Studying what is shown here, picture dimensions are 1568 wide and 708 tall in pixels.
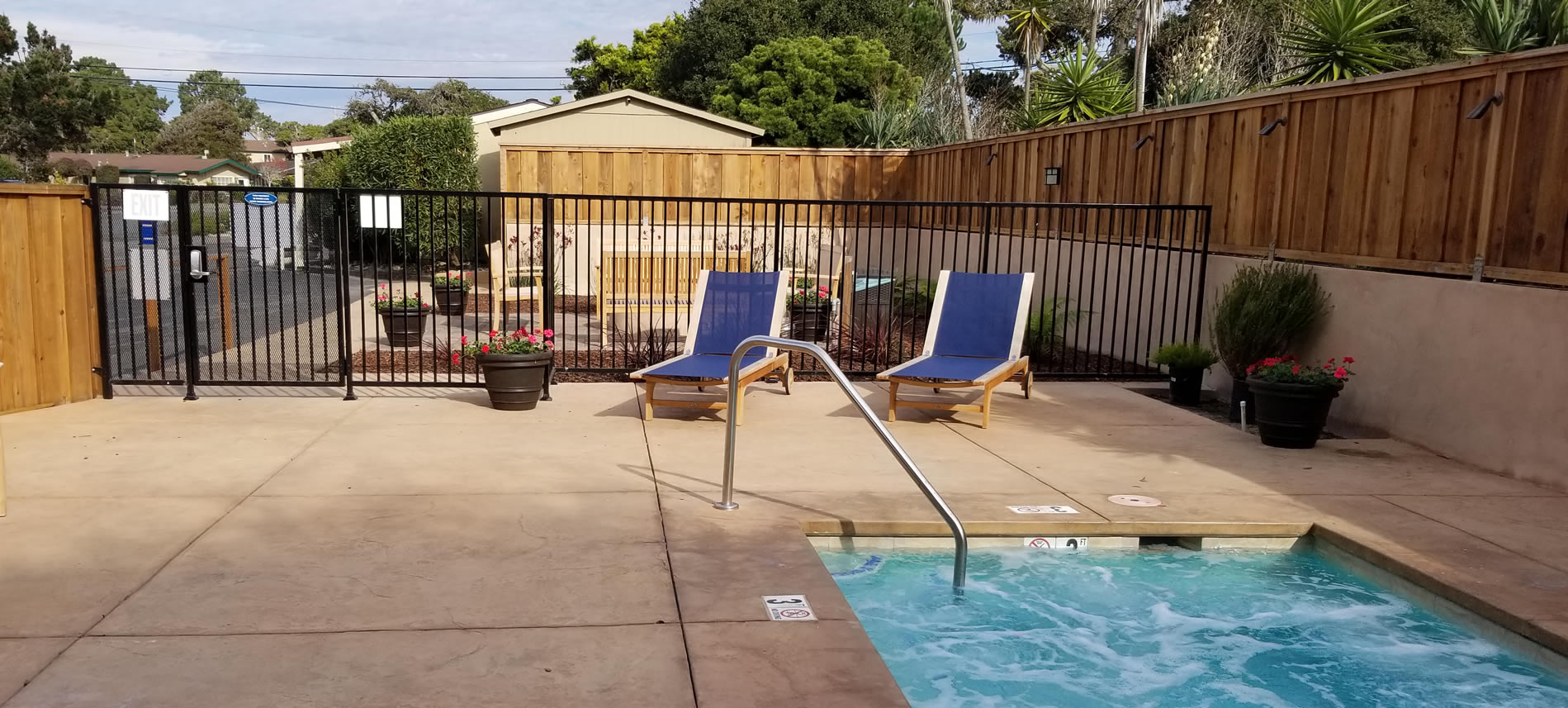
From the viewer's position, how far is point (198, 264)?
807cm

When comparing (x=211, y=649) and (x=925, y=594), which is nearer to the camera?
(x=211, y=649)

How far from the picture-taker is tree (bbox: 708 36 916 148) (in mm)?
30656

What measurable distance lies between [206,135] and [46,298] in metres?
83.2

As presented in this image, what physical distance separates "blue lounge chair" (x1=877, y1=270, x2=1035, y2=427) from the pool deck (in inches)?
16.8

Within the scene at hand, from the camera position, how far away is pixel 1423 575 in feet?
15.6

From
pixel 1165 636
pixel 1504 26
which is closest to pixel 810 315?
pixel 1165 636

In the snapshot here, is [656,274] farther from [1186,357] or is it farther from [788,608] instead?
[788,608]

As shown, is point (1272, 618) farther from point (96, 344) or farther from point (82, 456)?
point (96, 344)

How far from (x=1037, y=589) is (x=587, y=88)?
52.0m

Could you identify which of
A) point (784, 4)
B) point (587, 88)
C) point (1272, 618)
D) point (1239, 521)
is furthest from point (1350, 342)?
point (587, 88)

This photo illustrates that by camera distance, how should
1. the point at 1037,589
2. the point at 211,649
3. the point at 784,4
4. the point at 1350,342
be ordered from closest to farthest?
the point at 211,649 < the point at 1037,589 < the point at 1350,342 < the point at 784,4

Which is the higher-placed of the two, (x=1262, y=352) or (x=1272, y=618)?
(x=1262, y=352)

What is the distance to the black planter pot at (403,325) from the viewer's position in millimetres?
11094

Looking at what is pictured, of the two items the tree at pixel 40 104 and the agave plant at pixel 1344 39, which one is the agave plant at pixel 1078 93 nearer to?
the agave plant at pixel 1344 39
